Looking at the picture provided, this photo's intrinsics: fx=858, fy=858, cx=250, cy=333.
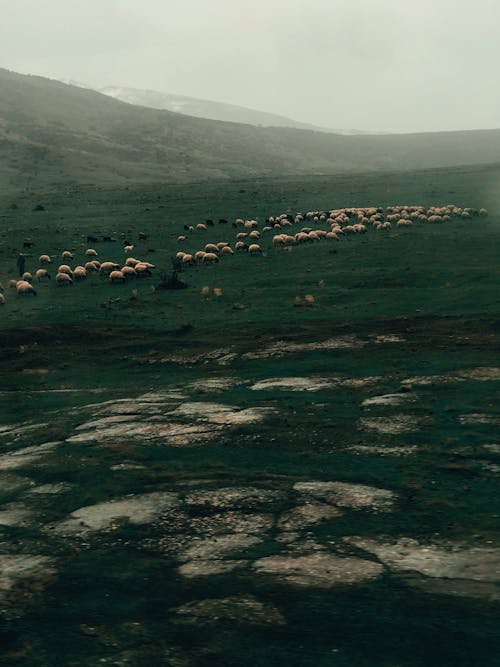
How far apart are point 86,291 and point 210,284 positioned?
422cm

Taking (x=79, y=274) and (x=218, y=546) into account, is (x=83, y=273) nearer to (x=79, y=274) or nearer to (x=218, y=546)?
(x=79, y=274)

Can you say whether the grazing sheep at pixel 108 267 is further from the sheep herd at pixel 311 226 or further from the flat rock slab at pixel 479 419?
the flat rock slab at pixel 479 419

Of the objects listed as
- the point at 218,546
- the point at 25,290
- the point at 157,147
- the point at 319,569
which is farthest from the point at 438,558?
the point at 157,147

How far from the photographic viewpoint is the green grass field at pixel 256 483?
6.04 m

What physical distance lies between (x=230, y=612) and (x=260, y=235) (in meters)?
34.4

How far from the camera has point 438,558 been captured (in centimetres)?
703

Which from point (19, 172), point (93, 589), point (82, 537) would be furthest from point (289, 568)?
point (19, 172)

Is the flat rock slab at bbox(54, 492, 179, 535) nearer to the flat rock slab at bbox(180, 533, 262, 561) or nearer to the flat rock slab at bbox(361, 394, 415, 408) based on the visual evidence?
the flat rock slab at bbox(180, 533, 262, 561)

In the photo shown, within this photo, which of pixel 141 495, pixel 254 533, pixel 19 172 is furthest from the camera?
pixel 19 172

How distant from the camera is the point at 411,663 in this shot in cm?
547

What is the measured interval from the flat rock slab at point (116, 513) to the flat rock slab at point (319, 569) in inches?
67.0

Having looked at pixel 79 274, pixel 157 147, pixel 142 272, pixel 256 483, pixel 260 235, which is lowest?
pixel 256 483

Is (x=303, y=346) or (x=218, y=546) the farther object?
(x=303, y=346)

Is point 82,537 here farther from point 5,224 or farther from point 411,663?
point 5,224
